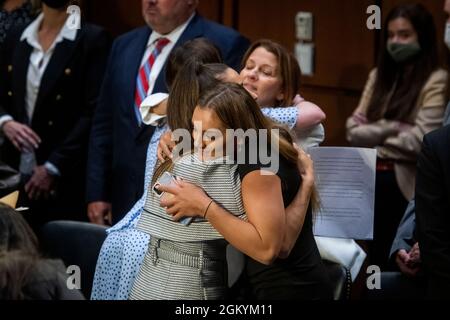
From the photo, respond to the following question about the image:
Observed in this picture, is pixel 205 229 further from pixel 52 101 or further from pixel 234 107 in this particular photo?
pixel 52 101

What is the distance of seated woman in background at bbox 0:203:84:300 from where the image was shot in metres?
2.22

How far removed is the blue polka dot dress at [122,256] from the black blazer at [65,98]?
0.92 metres

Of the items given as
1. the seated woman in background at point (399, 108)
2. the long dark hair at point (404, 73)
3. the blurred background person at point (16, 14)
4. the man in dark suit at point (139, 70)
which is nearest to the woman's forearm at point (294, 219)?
the man in dark suit at point (139, 70)

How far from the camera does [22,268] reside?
222 centimetres

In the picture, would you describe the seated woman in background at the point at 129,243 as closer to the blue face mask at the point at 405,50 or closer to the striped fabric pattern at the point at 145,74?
the striped fabric pattern at the point at 145,74

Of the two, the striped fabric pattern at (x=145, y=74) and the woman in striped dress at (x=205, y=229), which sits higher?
the striped fabric pattern at (x=145, y=74)

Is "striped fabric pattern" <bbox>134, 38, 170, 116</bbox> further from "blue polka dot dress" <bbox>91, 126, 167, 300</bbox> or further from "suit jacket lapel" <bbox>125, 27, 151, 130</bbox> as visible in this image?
"blue polka dot dress" <bbox>91, 126, 167, 300</bbox>

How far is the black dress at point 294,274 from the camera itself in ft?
8.27

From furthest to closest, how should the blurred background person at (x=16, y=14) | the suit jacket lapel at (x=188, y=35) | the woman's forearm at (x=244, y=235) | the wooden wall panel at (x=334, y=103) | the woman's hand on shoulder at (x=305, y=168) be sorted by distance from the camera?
the wooden wall panel at (x=334, y=103) < the blurred background person at (x=16, y=14) < the suit jacket lapel at (x=188, y=35) < the woman's hand on shoulder at (x=305, y=168) < the woman's forearm at (x=244, y=235)

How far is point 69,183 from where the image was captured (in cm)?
385

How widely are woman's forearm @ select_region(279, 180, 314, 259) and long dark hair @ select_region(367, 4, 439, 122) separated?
1387 millimetres

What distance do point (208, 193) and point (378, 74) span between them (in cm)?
163

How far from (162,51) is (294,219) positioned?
109 centimetres
